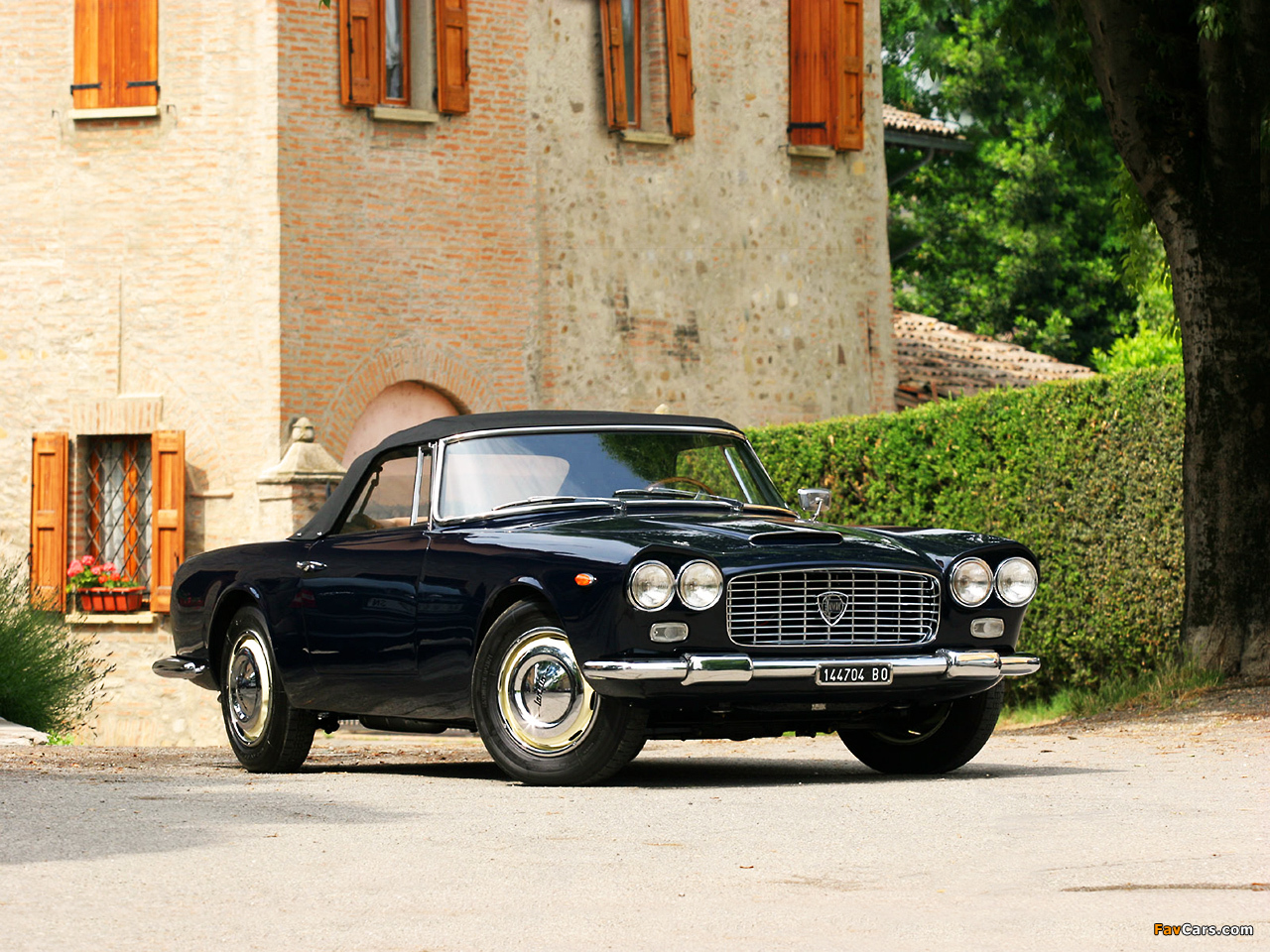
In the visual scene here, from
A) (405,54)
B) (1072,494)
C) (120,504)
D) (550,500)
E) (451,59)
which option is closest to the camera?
(550,500)

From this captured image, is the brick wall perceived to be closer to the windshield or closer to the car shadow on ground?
the car shadow on ground

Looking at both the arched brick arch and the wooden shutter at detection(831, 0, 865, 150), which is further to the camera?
the wooden shutter at detection(831, 0, 865, 150)

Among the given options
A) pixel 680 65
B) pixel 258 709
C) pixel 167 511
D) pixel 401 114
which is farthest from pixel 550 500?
pixel 680 65

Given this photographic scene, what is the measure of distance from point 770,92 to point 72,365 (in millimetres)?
8733

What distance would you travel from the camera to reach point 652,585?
735cm

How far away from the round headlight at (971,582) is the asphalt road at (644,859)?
0.77 meters

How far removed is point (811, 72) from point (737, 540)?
16077mm

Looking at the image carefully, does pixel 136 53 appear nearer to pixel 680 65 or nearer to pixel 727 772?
pixel 680 65

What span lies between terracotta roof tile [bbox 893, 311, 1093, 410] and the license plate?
16.8 metres

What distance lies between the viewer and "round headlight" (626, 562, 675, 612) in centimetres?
734

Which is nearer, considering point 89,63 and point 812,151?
point 89,63

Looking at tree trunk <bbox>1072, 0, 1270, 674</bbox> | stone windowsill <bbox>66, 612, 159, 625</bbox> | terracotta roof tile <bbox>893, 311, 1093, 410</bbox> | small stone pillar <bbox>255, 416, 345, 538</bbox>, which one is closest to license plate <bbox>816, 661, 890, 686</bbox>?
tree trunk <bbox>1072, 0, 1270, 674</bbox>

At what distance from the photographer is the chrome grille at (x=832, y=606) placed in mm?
7543

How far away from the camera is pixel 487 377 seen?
67.3ft
